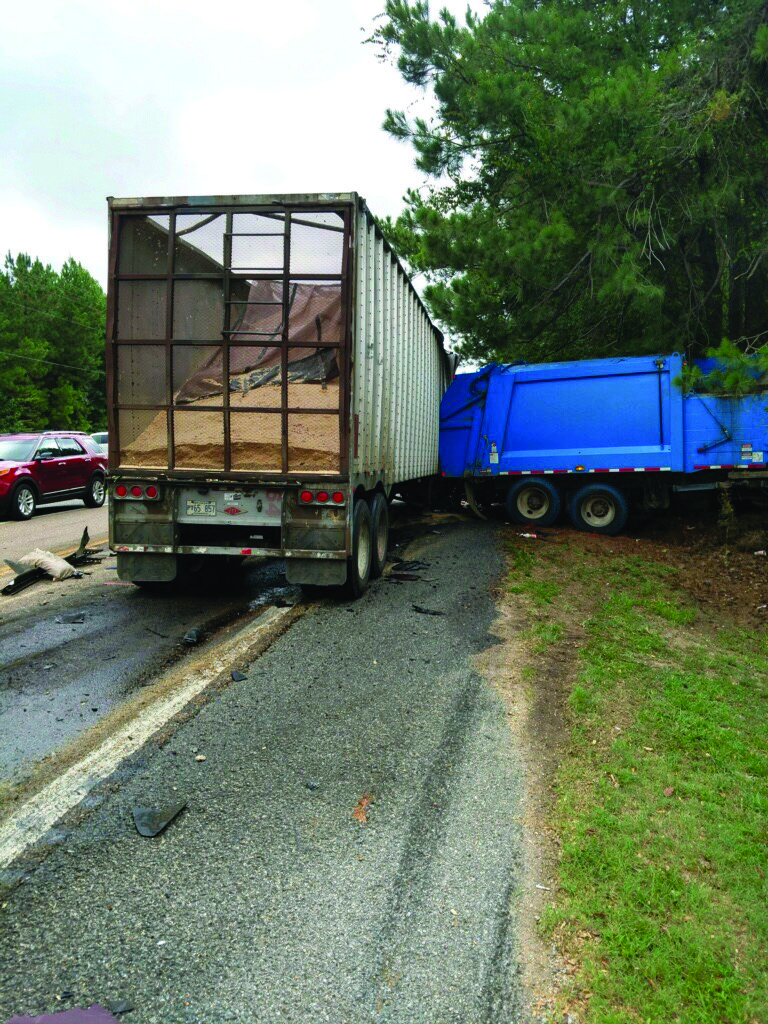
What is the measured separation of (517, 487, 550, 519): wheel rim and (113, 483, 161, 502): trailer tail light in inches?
301

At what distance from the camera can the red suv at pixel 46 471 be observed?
43.9 feet

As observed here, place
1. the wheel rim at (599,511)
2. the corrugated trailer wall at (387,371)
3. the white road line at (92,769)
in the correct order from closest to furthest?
the white road line at (92,769)
the corrugated trailer wall at (387,371)
the wheel rim at (599,511)

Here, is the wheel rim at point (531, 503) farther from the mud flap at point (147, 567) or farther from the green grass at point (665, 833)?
the mud flap at point (147, 567)

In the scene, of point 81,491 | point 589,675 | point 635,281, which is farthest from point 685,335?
point 81,491

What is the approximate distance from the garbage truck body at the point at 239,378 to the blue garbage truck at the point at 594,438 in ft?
20.6

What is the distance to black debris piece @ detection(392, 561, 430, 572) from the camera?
345 inches

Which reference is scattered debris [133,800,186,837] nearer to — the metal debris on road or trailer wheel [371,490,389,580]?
the metal debris on road

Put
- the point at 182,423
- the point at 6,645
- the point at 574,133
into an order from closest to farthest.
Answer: the point at 6,645
the point at 182,423
the point at 574,133

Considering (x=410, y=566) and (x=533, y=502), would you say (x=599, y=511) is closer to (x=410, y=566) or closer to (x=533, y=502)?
(x=533, y=502)

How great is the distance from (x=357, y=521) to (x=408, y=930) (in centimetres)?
478

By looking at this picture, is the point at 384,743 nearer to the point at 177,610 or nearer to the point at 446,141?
the point at 177,610

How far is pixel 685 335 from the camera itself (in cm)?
1163

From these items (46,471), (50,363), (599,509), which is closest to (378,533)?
(599,509)

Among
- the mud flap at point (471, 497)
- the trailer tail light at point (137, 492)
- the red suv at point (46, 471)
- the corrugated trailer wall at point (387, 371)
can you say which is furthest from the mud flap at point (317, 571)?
the red suv at point (46, 471)
